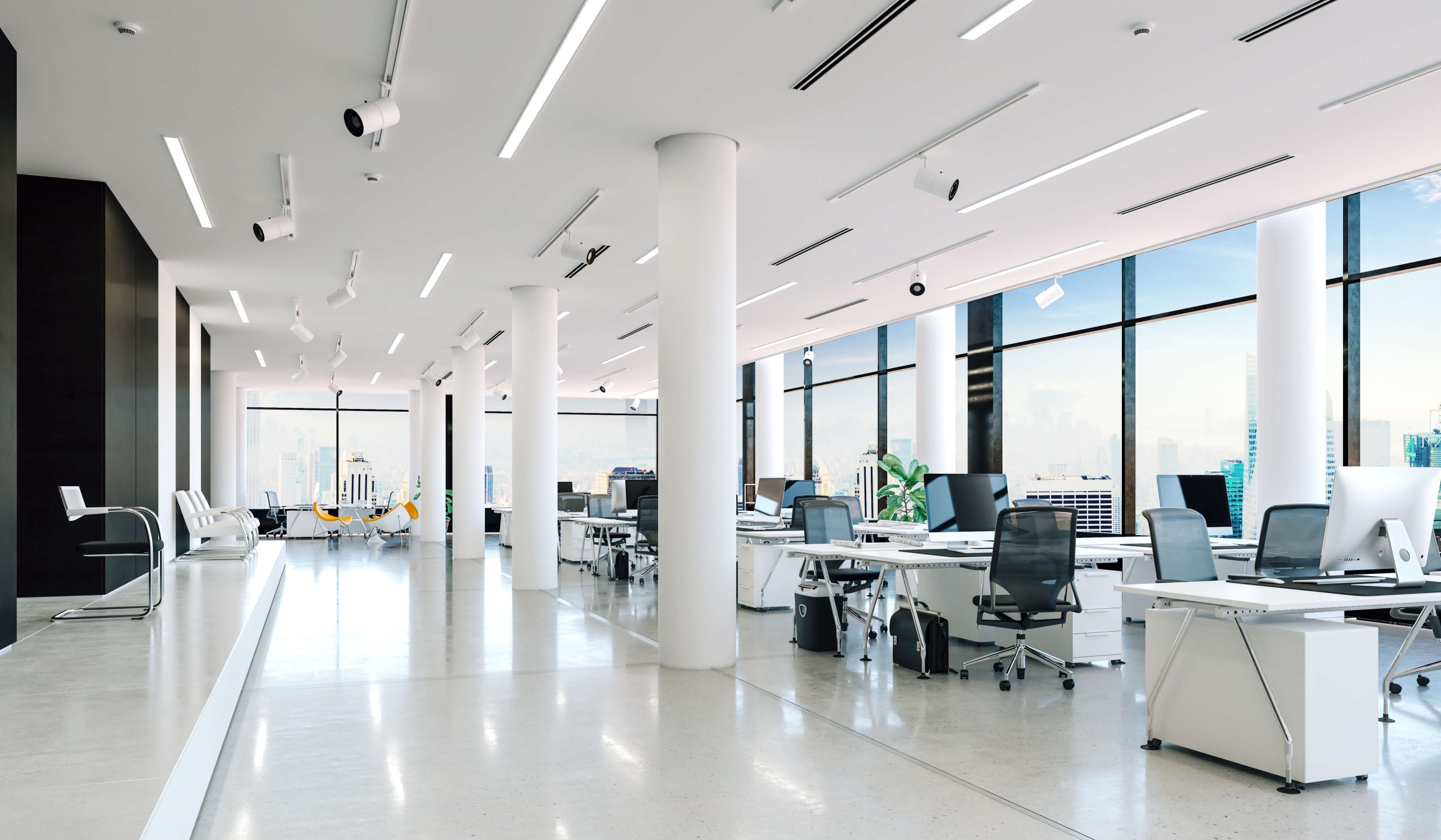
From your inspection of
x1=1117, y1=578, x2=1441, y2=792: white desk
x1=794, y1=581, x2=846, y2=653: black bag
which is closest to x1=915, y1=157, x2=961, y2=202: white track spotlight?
x1=794, y1=581, x2=846, y2=653: black bag

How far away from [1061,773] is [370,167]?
18.5ft

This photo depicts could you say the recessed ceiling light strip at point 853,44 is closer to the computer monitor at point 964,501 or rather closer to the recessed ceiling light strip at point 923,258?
the computer monitor at point 964,501

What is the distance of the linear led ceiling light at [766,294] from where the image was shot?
10.7 metres

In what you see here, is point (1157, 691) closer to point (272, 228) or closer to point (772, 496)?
point (272, 228)

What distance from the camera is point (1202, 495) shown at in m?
7.64

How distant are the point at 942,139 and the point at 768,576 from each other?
14.0 feet

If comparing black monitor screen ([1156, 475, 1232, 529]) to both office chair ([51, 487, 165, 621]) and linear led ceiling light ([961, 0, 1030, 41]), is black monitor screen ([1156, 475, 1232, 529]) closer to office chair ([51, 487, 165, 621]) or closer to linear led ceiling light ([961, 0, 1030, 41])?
linear led ceiling light ([961, 0, 1030, 41])

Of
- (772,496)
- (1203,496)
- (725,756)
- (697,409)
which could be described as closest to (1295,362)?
(1203,496)

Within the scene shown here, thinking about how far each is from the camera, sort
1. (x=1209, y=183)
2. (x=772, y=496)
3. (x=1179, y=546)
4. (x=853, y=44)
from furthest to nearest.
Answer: (x=772, y=496)
(x=1209, y=183)
(x=1179, y=546)
(x=853, y=44)

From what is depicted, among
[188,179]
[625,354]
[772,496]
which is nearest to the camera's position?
[188,179]

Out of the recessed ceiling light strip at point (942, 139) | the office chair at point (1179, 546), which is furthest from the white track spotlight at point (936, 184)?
the office chair at point (1179, 546)

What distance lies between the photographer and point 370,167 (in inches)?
258

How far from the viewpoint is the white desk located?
3.70 m

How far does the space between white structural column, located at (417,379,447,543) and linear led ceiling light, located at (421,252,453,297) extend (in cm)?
744
